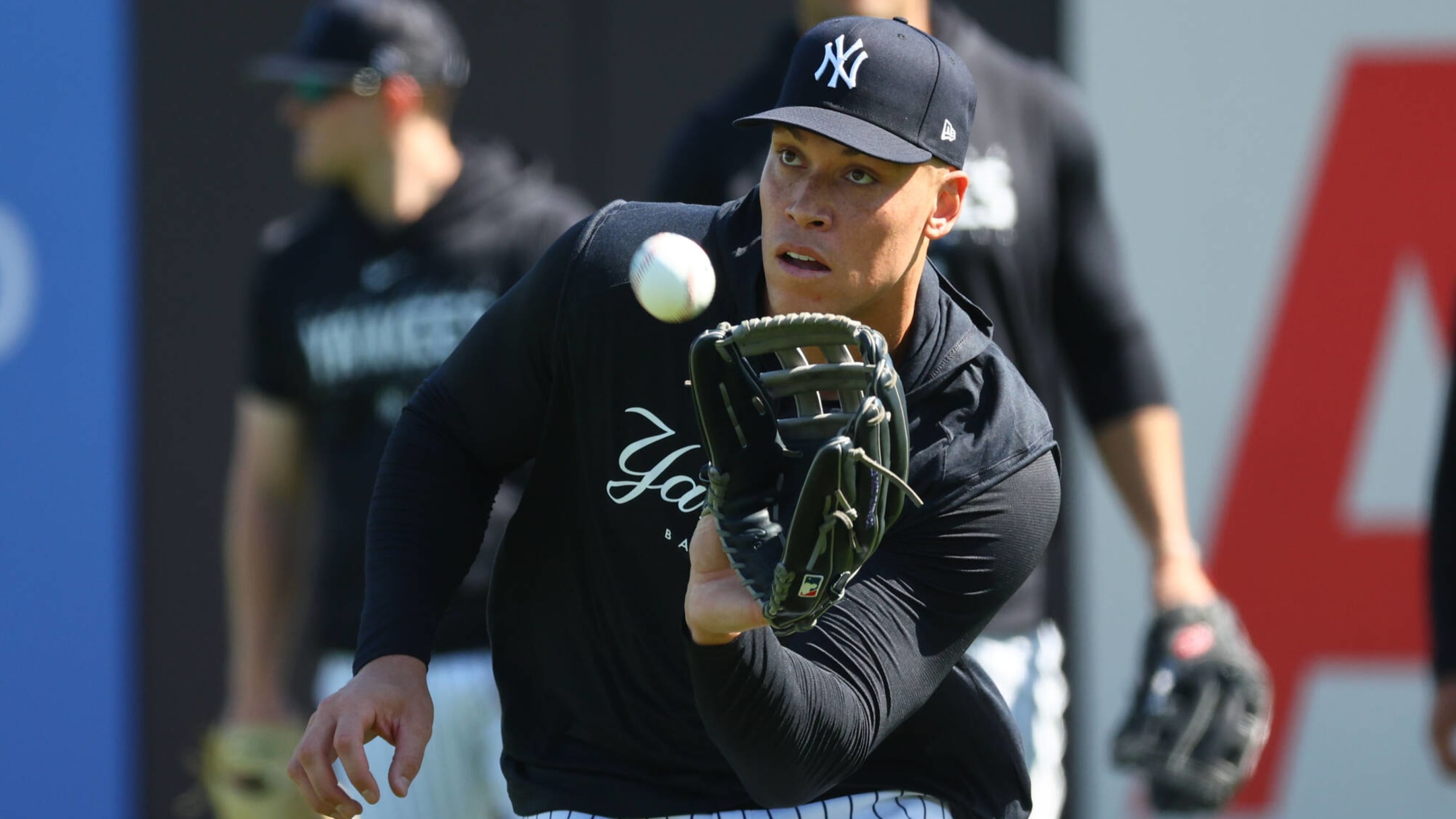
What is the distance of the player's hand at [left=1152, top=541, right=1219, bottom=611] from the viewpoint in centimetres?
352

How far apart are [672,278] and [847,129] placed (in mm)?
302

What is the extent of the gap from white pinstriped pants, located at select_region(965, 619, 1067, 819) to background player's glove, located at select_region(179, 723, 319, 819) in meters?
1.71

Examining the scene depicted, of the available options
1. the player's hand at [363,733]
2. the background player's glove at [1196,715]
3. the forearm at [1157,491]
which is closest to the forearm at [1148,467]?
the forearm at [1157,491]

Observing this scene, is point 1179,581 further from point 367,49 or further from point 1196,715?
point 367,49

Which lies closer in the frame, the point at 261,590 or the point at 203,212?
the point at 261,590

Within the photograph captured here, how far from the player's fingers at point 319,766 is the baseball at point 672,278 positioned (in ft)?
2.01

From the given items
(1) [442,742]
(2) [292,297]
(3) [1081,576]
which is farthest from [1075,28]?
(1) [442,742]

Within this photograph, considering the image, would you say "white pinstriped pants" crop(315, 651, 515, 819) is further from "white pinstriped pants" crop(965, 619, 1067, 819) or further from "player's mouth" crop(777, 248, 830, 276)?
"player's mouth" crop(777, 248, 830, 276)

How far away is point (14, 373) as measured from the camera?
5.48 m

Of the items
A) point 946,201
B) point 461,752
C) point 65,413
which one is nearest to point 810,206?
point 946,201

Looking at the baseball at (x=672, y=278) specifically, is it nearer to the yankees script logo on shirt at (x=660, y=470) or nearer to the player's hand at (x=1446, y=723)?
the yankees script logo on shirt at (x=660, y=470)

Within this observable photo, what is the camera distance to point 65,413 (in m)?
5.48

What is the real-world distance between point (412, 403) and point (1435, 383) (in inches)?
132

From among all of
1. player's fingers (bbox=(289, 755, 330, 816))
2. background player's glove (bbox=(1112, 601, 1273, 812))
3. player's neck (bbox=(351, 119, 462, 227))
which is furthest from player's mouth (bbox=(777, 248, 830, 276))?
player's neck (bbox=(351, 119, 462, 227))
